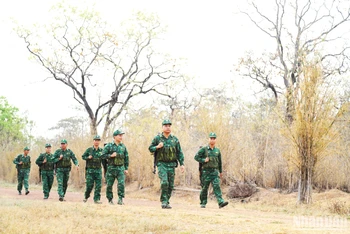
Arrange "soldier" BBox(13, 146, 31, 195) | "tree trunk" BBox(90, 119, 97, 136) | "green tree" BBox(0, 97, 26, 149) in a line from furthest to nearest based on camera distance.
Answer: "green tree" BBox(0, 97, 26, 149)
"tree trunk" BBox(90, 119, 97, 136)
"soldier" BBox(13, 146, 31, 195)

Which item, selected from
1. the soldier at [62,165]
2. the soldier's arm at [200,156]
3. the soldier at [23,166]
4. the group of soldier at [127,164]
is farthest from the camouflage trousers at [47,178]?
the soldier's arm at [200,156]

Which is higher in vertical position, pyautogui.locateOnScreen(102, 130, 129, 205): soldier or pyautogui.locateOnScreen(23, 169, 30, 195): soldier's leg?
pyautogui.locateOnScreen(102, 130, 129, 205): soldier

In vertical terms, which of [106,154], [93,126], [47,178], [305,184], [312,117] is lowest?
[305,184]

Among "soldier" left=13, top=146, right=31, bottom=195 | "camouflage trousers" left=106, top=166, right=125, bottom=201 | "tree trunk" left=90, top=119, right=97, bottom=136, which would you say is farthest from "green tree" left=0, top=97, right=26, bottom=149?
"camouflage trousers" left=106, top=166, right=125, bottom=201

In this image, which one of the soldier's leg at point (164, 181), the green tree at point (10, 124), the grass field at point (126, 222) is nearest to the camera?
the grass field at point (126, 222)

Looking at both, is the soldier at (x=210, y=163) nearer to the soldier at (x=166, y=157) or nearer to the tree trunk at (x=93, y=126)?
the soldier at (x=166, y=157)

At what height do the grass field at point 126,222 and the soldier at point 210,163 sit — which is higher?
the soldier at point 210,163

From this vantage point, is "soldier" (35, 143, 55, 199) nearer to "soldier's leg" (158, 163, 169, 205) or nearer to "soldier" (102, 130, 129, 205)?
"soldier" (102, 130, 129, 205)

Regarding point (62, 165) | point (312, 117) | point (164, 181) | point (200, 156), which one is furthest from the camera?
point (62, 165)

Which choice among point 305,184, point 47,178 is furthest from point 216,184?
point 47,178

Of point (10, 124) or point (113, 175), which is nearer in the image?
point (113, 175)

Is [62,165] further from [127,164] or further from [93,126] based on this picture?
[93,126]

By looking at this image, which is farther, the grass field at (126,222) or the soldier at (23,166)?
the soldier at (23,166)

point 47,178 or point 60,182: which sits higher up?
point 47,178
